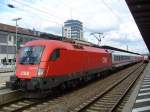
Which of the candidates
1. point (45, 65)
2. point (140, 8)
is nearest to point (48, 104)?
point (45, 65)

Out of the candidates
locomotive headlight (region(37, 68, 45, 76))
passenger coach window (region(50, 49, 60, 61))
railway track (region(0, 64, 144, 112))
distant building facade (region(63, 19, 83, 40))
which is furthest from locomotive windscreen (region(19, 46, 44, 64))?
distant building facade (region(63, 19, 83, 40))

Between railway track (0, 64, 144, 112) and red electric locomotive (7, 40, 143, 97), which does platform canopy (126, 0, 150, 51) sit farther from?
railway track (0, 64, 144, 112)

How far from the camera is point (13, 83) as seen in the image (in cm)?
1606

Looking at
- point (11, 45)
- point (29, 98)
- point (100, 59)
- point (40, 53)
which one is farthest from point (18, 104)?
point (11, 45)

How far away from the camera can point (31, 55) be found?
1644cm

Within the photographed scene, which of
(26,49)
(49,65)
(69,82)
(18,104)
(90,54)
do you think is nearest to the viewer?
(18,104)

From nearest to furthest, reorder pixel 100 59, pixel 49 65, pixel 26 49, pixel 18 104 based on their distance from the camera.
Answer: pixel 18 104, pixel 49 65, pixel 26 49, pixel 100 59

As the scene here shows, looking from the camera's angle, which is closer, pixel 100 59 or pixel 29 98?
pixel 29 98

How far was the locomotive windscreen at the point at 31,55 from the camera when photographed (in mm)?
16094

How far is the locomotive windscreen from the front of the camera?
16.1 m

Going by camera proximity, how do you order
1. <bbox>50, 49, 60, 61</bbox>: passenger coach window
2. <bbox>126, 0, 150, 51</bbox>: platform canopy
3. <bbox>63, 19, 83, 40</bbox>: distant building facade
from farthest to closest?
1. <bbox>63, 19, 83, 40</bbox>: distant building facade
2. <bbox>126, 0, 150, 51</bbox>: platform canopy
3. <bbox>50, 49, 60, 61</bbox>: passenger coach window

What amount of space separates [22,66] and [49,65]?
144 centimetres

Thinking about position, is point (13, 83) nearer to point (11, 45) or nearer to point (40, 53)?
point (40, 53)

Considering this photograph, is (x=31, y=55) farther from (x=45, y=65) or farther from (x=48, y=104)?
(x=48, y=104)
